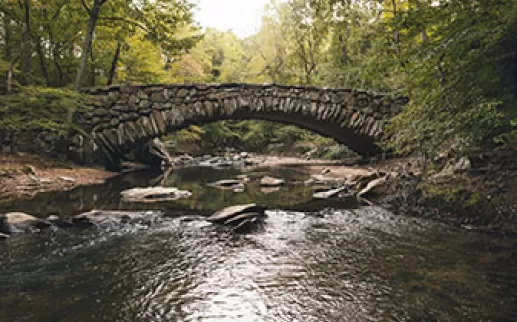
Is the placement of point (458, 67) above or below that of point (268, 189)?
above

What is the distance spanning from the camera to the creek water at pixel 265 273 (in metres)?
2.13

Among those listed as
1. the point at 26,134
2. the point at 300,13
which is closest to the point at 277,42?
the point at 300,13

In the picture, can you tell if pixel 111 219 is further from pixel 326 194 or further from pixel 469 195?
pixel 469 195

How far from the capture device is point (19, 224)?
4.05m

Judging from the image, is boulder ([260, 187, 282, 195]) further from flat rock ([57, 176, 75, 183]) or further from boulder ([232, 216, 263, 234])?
flat rock ([57, 176, 75, 183])

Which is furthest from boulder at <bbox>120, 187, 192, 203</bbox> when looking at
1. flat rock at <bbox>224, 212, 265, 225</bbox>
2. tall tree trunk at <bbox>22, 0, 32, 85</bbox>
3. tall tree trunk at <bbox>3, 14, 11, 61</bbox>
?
tall tree trunk at <bbox>3, 14, 11, 61</bbox>

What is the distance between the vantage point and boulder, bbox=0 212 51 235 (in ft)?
12.8

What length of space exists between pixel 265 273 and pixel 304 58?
22701mm

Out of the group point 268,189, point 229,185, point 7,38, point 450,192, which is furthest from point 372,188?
point 7,38

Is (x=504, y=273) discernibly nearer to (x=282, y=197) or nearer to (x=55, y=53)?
(x=282, y=197)

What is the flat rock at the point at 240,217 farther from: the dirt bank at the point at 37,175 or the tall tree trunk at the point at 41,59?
the tall tree trunk at the point at 41,59

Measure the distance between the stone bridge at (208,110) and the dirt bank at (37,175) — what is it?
2.94 ft

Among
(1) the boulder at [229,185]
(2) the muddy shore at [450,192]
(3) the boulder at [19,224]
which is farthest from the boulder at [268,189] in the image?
(3) the boulder at [19,224]

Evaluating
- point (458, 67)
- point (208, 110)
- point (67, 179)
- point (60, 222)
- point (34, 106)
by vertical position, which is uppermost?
point (458, 67)
